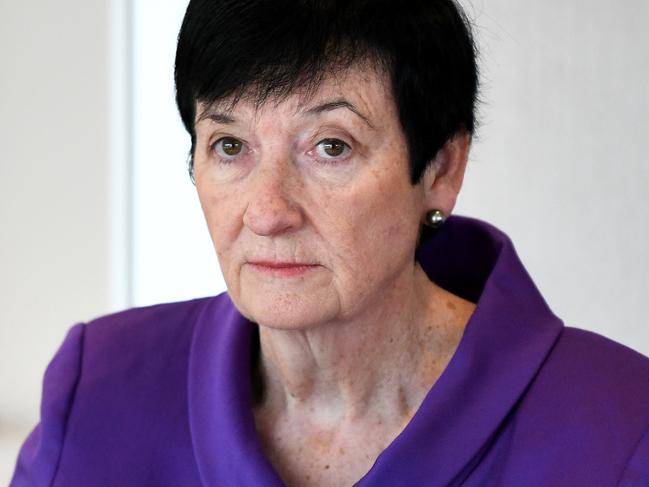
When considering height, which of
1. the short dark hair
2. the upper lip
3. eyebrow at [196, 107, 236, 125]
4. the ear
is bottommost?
the upper lip

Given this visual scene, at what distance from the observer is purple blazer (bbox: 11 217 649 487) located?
1.50 meters

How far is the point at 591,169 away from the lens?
2.92 metres

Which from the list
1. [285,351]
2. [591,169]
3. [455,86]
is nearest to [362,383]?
[285,351]

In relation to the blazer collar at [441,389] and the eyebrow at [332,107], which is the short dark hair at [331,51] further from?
the blazer collar at [441,389]

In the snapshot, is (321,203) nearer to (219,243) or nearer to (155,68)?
(219,243)

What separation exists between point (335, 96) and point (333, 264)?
0.66 ft

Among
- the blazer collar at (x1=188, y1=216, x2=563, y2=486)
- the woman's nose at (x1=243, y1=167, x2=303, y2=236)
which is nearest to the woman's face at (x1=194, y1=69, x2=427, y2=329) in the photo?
the woman's nose at (x1=243, y1=167, x2=303, y2=236)

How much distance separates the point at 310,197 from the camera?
1437 mm

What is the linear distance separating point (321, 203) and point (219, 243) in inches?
5.8

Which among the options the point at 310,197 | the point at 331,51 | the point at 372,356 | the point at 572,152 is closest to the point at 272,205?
the point at 310,197

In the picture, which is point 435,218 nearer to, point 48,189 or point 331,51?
point 331,51

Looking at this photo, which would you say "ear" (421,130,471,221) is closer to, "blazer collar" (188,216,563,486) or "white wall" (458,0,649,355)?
"blazer collar" (188,216,563,486)

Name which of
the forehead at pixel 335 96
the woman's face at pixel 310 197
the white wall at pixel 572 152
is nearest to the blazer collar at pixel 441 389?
the woman's face at pixel 310 197

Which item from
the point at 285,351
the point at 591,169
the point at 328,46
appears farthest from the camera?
the point at 591,169
